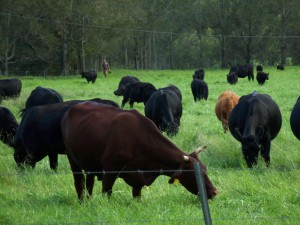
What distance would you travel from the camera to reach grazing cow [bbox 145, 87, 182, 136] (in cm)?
1318

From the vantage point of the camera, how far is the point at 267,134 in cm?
1002

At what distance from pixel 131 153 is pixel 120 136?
260 mm

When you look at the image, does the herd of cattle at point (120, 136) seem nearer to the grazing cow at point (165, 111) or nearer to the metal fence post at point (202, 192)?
the grazing cow at point (165, 111)

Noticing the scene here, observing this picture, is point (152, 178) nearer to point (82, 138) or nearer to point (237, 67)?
point (82, 138)

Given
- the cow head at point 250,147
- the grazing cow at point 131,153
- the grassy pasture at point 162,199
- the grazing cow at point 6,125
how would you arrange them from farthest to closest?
the grazing cow at point 6,125
the cow head at point 250,147
the grazing cow at point 131,153
the grassy pasture at point 162,199

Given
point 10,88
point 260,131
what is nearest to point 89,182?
point 260,131

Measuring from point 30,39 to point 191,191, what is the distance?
161 ft

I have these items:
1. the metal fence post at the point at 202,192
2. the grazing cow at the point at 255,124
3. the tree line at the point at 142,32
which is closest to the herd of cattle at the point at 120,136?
the grazing cow at the point at 255,124

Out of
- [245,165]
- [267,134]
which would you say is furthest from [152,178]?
[267,134]

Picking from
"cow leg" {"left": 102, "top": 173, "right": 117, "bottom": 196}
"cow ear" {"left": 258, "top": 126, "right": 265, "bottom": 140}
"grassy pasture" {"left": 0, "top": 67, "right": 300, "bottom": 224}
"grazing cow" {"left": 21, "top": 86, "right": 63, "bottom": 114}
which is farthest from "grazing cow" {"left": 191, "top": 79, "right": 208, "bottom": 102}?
"cow leg" {"left": 102, "top": 173, "right": 117, "bottom": 196}

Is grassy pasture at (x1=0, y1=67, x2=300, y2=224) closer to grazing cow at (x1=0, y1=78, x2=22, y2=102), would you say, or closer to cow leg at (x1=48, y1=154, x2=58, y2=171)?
cow leg at (x1=48, y1=154, x2=58, y2=171)

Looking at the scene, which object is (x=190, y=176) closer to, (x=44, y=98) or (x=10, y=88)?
(x=44, y=98)

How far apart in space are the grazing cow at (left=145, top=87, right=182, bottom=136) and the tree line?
3632 centimetres

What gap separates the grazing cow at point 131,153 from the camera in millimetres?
6406
